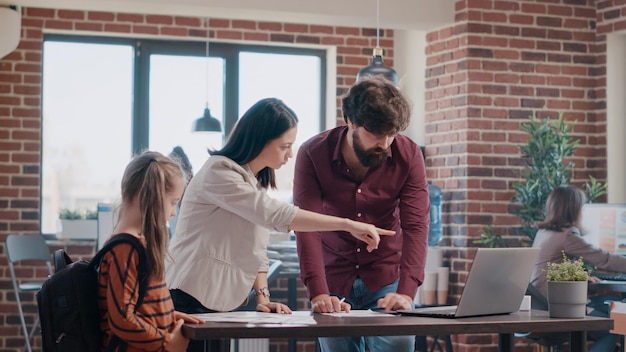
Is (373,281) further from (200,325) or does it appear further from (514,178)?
(514,178)

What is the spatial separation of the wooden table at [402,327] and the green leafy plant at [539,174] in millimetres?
3443

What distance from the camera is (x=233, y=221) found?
2.89 meters

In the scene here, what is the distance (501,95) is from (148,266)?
4.47 meters

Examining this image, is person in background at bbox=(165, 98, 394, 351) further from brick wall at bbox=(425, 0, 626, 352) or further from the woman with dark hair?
brick wall at bbox=(425, 0, 626, 352)

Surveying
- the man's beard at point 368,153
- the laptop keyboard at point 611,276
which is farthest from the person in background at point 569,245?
the man's beard at point 368,153

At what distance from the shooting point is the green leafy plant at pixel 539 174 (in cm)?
630

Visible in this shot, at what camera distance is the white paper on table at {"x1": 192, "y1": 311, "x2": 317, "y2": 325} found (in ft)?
8.38

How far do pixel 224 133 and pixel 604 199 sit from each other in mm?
2987

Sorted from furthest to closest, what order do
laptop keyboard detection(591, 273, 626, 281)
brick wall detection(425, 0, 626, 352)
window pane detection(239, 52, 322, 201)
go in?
window pane detection(239, 52, 322, 201), brick wall detection(425, 0, 626, 352), laptop keyboard detection(591, 273, 626, 281)

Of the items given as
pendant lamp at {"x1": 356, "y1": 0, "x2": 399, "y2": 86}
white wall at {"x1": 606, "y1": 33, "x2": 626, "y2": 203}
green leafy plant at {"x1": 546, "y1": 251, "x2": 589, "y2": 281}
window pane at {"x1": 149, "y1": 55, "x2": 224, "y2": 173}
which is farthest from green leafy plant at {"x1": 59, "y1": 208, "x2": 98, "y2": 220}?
green leafy plant at {"x1": 546, "y1": 251, "x2": 589, "y2": 281}

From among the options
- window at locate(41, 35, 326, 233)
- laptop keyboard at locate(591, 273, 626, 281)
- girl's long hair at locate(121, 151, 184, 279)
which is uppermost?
window at locate(41, 35, 326, 233)

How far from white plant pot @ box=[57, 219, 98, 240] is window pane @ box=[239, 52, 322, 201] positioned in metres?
A: 1.51

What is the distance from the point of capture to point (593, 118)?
6.84 m

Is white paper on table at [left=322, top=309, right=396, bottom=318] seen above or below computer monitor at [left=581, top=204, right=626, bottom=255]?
below
